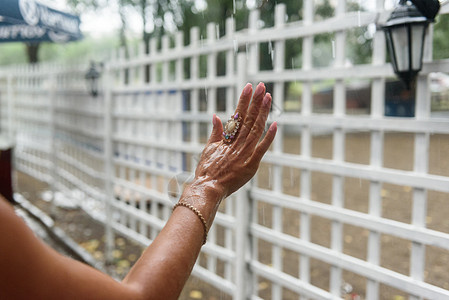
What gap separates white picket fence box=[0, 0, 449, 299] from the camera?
81.5 inches

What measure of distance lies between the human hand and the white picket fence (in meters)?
0.44

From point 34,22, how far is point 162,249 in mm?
4257

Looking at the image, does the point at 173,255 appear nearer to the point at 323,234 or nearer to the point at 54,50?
the point at 323,234

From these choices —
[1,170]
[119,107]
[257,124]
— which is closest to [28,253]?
[257,124]

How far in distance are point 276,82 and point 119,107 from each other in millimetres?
2421

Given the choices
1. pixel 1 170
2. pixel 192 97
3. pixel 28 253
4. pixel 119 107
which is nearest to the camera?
pixel 28 253

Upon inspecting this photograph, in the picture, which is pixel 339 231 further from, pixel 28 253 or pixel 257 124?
pixel 28 253

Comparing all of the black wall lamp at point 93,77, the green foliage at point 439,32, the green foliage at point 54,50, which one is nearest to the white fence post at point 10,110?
the black wall lamp at point 93,77

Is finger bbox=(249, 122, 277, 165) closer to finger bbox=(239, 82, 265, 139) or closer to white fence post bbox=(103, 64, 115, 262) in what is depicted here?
finger bbox=(239, 82, 265, 139)

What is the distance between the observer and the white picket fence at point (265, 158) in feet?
6.79

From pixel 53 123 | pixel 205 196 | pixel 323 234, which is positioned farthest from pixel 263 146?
pixel 53 123

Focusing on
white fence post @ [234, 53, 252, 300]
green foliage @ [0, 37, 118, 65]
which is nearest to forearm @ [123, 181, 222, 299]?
white fence post @ [234, 53, 252, 300]

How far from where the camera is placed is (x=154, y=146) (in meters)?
4.09

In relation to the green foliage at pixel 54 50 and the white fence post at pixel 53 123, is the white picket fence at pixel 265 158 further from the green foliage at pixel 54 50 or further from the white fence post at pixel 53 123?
the green foliage at pixel 54 50
